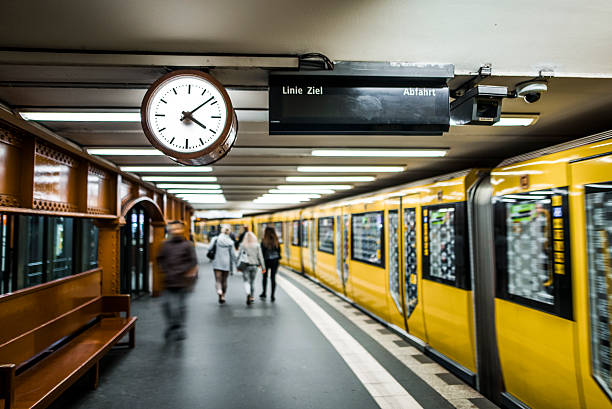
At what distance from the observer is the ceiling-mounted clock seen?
7.35 ft

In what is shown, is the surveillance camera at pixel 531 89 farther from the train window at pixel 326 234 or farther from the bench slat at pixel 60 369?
the train window at pixel 326 234

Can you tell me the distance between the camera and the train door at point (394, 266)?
19.6ft

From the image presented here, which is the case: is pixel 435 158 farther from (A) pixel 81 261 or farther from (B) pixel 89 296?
(A) pixel 81 261

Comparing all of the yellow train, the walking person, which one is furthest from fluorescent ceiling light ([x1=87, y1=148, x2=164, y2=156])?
the yellow train

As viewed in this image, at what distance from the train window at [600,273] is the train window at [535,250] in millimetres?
200

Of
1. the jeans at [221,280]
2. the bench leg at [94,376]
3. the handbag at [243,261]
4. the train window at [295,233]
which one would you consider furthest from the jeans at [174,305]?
the train window at [295,233]

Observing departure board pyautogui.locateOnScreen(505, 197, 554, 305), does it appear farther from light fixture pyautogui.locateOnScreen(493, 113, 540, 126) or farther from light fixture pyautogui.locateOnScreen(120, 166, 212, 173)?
light fixture pyautogui.locateOnScreen(120, 166, 212, 173)

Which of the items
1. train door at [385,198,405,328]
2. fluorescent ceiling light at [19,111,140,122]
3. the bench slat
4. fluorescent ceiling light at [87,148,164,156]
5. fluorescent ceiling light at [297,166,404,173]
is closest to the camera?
the bench slat

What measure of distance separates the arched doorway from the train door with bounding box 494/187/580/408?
6749 millimetres

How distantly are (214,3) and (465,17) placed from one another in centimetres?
124

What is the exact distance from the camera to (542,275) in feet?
10.1

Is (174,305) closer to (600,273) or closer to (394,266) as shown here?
(394,266)

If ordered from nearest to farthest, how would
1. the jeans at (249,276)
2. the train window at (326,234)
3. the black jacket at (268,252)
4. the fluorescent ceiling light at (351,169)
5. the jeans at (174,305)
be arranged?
1. the jeans at (174,305)
2. the fluorescent ceiling light at (351,169)
3. the jeans at (249,276)
4. the black jacket at (268,252)
5. the train window at (326,234)

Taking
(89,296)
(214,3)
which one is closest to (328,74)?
(214,3)
